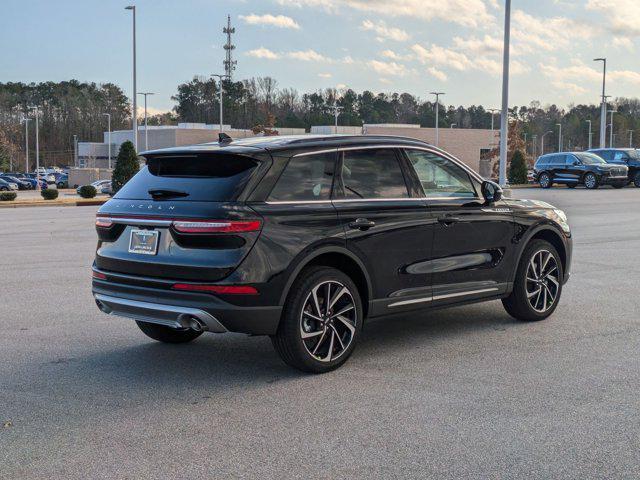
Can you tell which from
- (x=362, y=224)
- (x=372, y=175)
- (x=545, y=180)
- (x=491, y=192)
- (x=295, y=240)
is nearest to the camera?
(x=295, y=240)

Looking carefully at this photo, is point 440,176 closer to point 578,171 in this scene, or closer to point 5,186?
point 578,171

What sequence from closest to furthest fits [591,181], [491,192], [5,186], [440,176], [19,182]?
[440,176]
[491,192]
[591,181]
[5,186]
[19,182]

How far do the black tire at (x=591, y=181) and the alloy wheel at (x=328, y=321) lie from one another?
34009mm

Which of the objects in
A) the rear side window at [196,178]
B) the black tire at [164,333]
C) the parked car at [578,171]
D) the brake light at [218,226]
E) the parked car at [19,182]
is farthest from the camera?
the parked car at [19,182]

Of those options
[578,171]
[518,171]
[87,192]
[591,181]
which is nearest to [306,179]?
[87,192]

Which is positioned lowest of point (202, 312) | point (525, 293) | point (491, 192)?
point (525, 293)

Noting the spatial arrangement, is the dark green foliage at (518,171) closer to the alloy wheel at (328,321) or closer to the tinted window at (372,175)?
the tinted window at (372,175)

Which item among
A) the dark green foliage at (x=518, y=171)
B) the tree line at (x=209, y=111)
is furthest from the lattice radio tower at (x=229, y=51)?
the dark green foliage at (x=518, y=171)

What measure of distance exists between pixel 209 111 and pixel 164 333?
141 meters

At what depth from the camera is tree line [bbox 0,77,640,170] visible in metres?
139

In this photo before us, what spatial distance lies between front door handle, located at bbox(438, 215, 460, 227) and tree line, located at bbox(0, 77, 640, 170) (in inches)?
5042

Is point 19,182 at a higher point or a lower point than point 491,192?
lower

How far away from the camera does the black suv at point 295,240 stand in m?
5.69

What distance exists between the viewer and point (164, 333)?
7.14m
